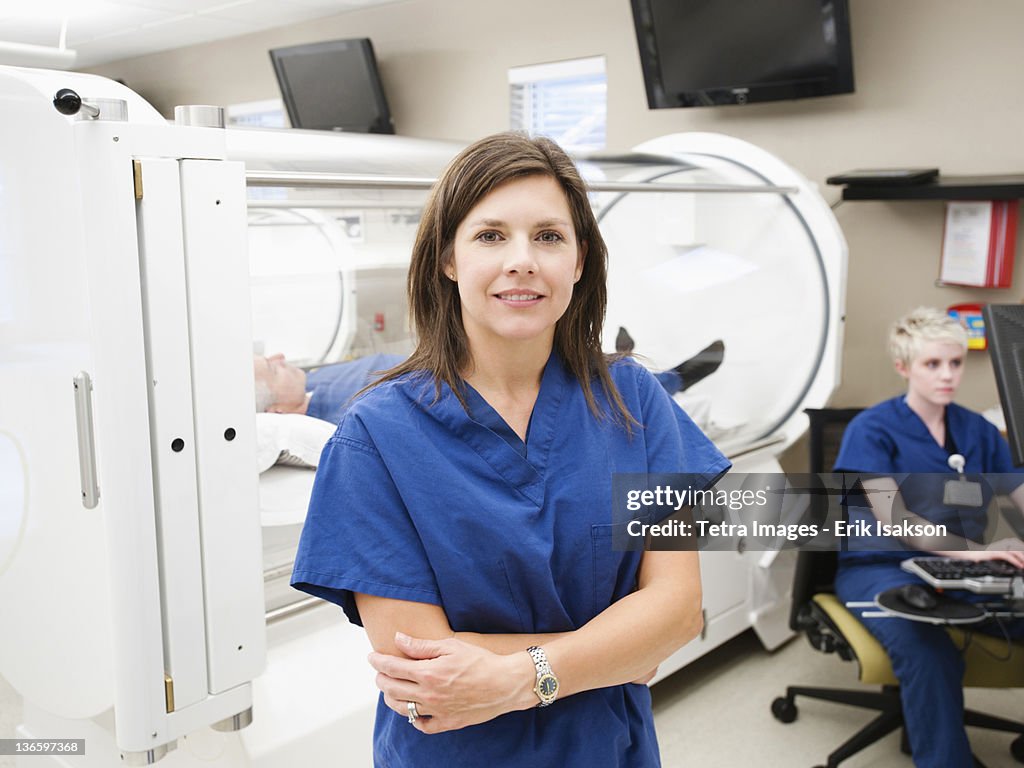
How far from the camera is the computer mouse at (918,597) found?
2289mm

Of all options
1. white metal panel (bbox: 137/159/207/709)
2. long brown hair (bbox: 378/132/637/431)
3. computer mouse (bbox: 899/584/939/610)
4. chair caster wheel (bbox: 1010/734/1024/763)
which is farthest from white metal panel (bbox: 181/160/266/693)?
chair caster wheel (bbox: 1010/734/1024/763)

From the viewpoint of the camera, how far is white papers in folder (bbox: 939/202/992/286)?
10.8 feet

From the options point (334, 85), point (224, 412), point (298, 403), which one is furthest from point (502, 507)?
point (334, 85)

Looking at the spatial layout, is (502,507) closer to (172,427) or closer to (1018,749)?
(172,427)

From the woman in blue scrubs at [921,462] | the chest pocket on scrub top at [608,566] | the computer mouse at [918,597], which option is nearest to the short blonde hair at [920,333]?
the woman in blue scrubs at [921,462]

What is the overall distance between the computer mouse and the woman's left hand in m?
1.56

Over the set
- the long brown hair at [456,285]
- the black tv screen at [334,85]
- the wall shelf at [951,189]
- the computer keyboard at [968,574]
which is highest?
the black tv screen at [334,85]

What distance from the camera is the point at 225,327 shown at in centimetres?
142

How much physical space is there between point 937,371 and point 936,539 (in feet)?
1.47

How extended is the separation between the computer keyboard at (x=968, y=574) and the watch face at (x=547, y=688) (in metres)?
1.55

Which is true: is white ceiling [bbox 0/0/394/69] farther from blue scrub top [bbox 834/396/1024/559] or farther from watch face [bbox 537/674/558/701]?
watch face [bbox 537/674/558/701]

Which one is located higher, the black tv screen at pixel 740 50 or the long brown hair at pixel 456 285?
the black tv screen at pixel 740 50

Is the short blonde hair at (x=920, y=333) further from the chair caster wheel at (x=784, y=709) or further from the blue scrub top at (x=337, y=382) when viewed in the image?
the blue scrub top at (x=337, y=382)

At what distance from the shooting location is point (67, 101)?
124 centimetres
